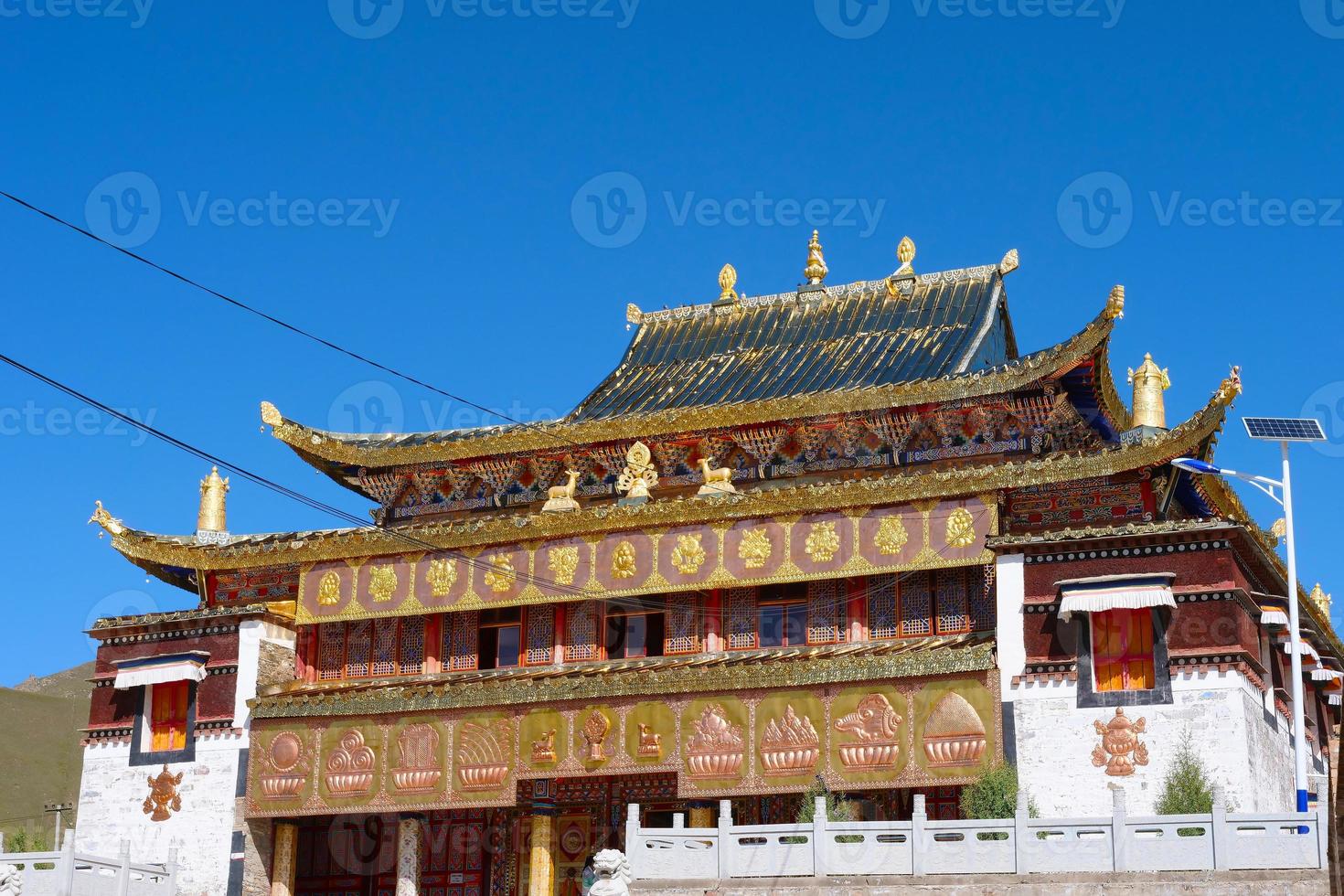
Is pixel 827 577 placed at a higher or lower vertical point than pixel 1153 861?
higher

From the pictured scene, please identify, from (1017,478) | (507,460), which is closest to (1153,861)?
(1017,478)

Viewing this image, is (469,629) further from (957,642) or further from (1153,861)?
(1153,861)

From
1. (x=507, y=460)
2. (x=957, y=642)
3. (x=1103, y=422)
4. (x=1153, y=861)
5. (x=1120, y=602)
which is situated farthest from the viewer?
(x=507, y=460)

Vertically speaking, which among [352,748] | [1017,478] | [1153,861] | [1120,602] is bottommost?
[1153,861]

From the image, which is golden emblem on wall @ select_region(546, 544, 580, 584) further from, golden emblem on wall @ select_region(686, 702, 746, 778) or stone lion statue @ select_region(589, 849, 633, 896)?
stone lion statue @ select_region(589, 849, 633, 896)

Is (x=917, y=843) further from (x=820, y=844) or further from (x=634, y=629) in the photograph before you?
(x=634, y=629)

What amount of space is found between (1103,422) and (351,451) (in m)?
12.7

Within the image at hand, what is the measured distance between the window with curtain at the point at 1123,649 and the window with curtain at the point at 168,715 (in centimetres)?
1482

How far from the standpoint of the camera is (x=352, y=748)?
27609mm

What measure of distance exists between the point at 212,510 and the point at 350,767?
6432mm

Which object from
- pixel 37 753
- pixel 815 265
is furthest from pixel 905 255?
pixel 37 753

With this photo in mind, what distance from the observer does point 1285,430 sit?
75.8 feet

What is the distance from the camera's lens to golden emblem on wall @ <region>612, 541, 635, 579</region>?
27281mm

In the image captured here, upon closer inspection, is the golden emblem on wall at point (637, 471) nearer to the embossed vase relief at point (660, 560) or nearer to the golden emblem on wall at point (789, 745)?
the embossed vase relief at point (660, 560)
